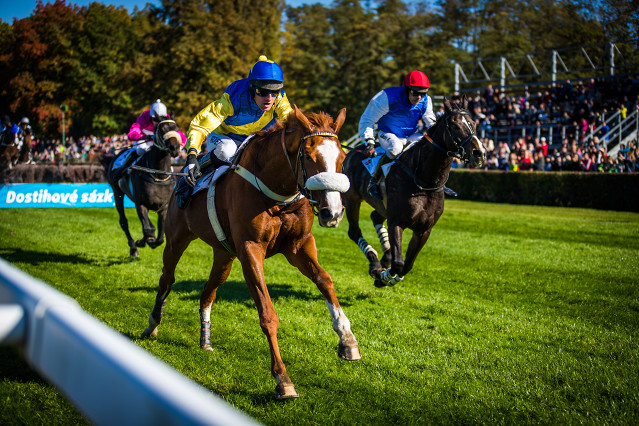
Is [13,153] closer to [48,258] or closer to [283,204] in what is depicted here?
[48,258]

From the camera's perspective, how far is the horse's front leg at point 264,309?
4.19 meters

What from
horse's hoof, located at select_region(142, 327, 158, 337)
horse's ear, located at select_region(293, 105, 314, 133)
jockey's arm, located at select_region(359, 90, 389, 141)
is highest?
jockey's arm, located at select_region(359, 90, 389, 141)

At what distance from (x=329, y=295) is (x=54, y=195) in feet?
57.9

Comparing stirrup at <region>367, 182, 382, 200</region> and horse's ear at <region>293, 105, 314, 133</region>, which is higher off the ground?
horse's ear at <region>293, 105, 314, 133</region>

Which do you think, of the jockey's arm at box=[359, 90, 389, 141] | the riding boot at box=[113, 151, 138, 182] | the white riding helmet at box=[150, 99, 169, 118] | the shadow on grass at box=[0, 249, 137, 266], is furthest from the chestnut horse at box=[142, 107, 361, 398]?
the riding boot at box=[113, 151, 138, 182]

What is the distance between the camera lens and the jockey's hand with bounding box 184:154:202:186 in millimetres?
5758

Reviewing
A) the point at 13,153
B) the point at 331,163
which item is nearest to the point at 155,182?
the point at 331,163

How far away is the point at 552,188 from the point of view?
2247 cm

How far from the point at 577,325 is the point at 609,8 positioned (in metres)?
33.9

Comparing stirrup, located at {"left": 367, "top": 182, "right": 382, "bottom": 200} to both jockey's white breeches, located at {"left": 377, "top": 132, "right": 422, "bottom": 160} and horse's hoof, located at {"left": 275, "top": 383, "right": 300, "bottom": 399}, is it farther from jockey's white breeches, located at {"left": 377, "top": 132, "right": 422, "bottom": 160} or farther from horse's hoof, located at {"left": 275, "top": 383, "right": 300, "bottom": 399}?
horse's hoof, located at {"left": 275, "top": 383, "right": 300, "bottom": 399}

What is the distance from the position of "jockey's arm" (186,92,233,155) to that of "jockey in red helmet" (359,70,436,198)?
2852 mm

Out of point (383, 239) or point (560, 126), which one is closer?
point (383, 239)

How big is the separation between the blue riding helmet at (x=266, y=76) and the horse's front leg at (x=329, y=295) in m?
1.66

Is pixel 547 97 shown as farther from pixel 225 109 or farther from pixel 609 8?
pixel 225 109
